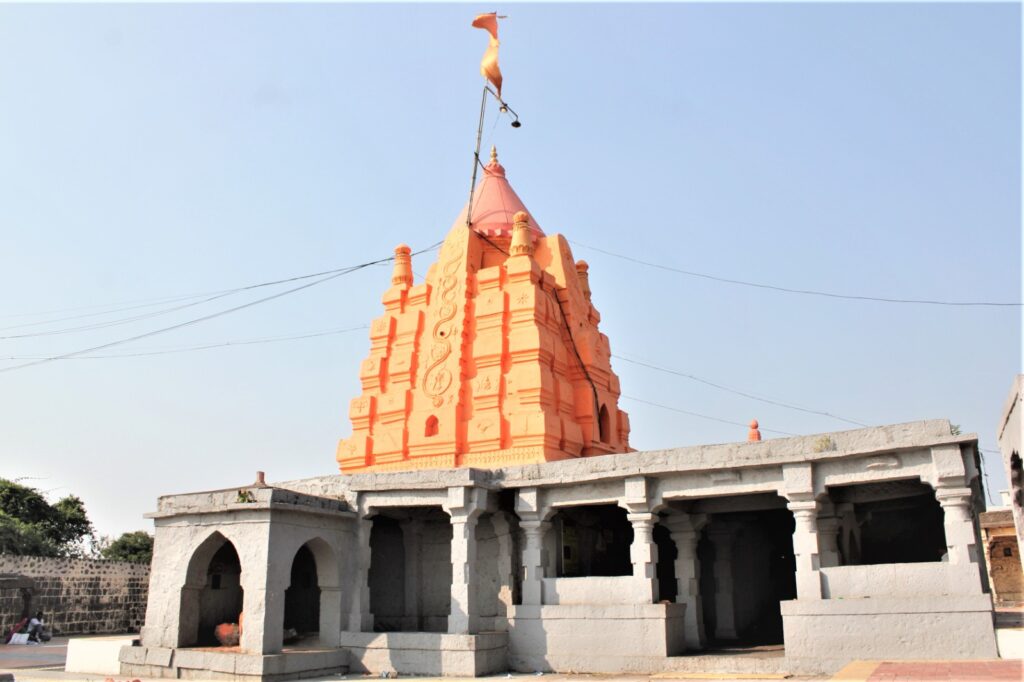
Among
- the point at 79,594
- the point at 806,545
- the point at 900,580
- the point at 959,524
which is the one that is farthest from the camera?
the point at 79,594

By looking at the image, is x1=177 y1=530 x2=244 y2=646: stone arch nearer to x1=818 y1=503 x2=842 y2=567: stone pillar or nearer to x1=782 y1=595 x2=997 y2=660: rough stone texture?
x1=782 y1=595 x2=997 y2=660: rough stone texture

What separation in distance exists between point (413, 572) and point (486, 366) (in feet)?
15.6

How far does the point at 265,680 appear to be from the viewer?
11.4 metres

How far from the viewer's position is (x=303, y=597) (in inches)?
635

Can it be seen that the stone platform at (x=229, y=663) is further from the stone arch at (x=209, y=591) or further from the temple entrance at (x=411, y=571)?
the temple entrance at (x=411, y=571)

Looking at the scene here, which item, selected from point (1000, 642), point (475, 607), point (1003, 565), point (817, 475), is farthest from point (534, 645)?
point (1003, 565)

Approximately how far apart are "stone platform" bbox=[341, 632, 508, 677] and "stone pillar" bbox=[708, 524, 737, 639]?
14.5 feet

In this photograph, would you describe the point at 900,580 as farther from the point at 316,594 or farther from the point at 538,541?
the point at 316,594

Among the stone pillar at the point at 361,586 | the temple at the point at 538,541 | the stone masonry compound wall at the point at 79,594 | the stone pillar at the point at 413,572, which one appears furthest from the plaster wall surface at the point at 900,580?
the stone masonry compound wall at the point at 79,594

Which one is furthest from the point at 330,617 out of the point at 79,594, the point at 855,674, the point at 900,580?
the point at 79,594

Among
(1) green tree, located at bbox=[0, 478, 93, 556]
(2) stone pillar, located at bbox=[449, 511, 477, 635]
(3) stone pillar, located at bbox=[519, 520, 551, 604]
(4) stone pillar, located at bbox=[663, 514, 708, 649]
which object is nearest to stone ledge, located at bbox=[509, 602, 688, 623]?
(3) stone pillar, located at bbox=[519, 520, 551, 604]

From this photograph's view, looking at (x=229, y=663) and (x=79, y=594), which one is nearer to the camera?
(x=229, y=663)

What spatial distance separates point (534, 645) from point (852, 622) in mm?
4759

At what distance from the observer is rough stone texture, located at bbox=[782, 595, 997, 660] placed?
33.0ft
